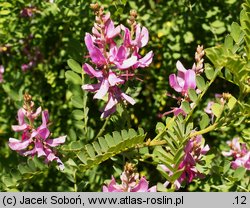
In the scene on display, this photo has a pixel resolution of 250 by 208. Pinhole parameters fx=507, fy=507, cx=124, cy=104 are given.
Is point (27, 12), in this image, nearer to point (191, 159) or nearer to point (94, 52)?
point (94, 52)

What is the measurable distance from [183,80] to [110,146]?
0.29 metres

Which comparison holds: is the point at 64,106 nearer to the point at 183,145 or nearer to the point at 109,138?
the point at 109,138

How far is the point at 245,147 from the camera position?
1.80 meters

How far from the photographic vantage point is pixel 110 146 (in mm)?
1435

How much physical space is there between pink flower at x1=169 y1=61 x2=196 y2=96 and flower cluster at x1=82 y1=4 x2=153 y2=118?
0.31ft

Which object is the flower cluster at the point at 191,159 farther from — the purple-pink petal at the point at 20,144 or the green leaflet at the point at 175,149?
the purple-pink petal at the point at 20,144

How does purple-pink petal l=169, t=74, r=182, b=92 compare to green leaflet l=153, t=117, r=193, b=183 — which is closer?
green leaflet l=153, t=117, r=193, b=183

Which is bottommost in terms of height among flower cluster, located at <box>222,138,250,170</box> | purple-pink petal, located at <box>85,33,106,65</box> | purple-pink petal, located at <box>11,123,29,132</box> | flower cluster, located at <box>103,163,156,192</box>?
flower cluster, located at <box>222,138,250,170</box>

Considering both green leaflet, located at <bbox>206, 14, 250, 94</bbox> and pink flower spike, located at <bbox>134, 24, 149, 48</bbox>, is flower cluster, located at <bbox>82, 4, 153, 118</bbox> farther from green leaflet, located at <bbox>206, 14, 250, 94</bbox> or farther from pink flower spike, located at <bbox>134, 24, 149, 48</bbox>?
green leaflet, located at <bbox>206, 14, 250, 94</bbox>

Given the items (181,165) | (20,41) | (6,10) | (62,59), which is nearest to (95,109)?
(62,59)

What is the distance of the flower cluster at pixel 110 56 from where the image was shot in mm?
1356

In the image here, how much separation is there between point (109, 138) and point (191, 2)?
1142mm

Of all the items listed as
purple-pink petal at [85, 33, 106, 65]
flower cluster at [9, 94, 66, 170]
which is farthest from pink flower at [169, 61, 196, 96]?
flower cluster at [9, 94, 66, 170]

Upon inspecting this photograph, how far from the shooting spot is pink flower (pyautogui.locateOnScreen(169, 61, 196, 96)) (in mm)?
1434
